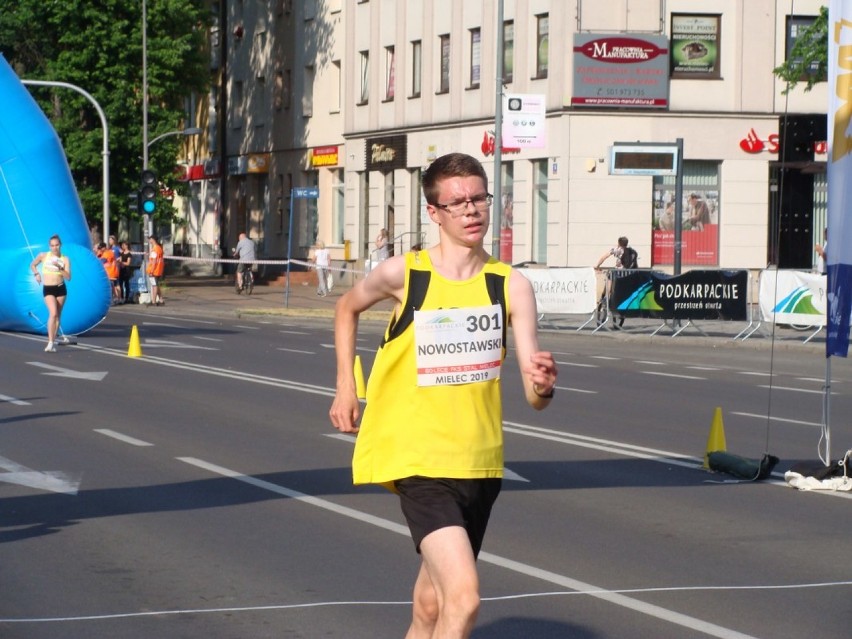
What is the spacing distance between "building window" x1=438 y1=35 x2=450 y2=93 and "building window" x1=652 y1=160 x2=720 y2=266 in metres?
8.70

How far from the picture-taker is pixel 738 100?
1617 inches

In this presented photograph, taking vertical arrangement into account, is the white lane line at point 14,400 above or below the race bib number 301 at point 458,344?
below

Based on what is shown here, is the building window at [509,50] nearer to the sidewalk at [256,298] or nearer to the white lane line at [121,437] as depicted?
the sidewalk at [256,298]

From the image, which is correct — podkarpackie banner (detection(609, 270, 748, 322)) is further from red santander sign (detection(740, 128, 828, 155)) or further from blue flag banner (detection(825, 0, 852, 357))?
blue flag banner (detection(825, 0, 852, 357))

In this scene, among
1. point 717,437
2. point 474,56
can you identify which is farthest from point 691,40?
point 717,437

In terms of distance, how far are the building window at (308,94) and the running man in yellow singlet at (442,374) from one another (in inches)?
2071

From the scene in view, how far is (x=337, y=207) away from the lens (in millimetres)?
55812

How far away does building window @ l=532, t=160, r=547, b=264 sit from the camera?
139 ft

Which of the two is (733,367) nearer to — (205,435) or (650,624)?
(205,435)

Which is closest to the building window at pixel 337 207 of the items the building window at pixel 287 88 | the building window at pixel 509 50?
the building window at pixel 287 88

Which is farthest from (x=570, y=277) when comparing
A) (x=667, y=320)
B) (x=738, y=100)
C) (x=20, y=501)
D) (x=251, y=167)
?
(x=251, y=167)

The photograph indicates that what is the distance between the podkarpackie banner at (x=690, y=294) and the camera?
29.0 m

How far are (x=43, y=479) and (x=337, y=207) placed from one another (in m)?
44.5

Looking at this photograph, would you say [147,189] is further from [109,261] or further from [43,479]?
[43,479]
